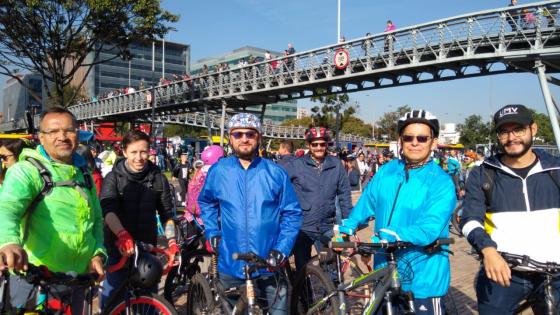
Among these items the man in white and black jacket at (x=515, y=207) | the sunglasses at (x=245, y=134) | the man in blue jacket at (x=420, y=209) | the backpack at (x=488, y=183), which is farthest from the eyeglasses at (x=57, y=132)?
the backpack at (x=488, y=183)

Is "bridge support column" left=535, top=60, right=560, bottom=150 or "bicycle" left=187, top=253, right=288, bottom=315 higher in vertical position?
"bridge support column" left=535, top=60, right=560, bottom=150

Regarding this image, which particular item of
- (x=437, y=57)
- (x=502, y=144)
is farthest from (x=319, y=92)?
(x=502, y=144)

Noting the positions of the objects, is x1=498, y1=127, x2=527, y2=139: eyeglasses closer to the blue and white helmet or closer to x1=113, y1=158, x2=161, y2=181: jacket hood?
the blue and white helmet

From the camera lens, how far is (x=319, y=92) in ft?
85.4

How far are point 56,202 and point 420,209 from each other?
85.3 inches

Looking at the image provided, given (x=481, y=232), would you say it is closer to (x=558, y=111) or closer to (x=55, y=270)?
(x=55, y=270)

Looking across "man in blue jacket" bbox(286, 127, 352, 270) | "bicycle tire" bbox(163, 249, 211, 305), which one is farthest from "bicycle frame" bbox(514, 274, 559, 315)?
"bicycle tire" bbox(163, 249, 211, 305)

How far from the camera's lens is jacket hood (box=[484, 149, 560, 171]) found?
8.97ft

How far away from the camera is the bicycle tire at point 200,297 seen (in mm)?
3854

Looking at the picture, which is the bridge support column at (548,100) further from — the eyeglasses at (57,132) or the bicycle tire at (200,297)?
the eyeglasses at (57,132)

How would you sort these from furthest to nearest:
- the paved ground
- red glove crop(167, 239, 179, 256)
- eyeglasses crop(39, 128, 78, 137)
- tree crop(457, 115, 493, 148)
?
1. tree crop(457, 115, 493, 148)
2. the paved ground
3. red glove crop(167, 239, 179, 256)
4. eyeglasses crop(39, 128, 78, 137)

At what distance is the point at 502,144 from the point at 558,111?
15085 mm

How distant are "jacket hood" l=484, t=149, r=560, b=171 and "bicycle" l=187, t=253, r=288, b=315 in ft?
5.22

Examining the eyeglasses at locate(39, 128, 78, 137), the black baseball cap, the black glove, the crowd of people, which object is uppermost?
the black baseball cap
